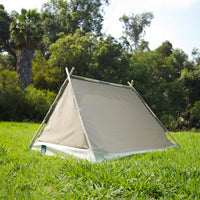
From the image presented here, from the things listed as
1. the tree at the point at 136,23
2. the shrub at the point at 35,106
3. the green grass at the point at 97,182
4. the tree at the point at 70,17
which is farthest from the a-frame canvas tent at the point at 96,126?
the tree at the point at 136,23

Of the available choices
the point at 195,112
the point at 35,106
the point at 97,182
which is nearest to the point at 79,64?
the point at 35,106

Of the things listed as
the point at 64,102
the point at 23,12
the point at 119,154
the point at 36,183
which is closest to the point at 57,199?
the point at 36,183

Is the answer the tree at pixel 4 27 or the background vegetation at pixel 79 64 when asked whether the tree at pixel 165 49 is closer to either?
the background vegetation at pixel 79 64

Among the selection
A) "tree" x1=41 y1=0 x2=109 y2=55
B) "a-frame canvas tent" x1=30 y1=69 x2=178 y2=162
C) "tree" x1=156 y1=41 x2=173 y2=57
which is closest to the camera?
"a-frame canvas tent" x1=30 y1=69 x2=178 y2=162

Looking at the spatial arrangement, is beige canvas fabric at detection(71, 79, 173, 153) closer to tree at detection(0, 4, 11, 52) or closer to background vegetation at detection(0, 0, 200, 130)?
background vegetation at detection(0, 0, 200, 130)

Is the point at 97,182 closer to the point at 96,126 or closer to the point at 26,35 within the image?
the point at 96,126

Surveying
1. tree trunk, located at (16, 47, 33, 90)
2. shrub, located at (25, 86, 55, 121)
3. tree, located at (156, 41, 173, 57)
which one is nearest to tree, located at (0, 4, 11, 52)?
tree trunk, located at (16, 47, 33, 90)

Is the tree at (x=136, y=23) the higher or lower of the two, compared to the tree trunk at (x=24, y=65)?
higher

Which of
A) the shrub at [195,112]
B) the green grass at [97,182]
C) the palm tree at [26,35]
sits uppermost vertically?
the palm tree at [26,35]

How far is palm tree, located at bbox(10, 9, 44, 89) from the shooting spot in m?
12.0

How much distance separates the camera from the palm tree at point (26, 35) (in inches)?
472

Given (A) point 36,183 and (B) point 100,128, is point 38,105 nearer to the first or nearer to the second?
(B) point 100,128

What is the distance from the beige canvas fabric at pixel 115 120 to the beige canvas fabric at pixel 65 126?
12 cm

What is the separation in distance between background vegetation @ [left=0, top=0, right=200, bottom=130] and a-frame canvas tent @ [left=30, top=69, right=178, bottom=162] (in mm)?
6984
